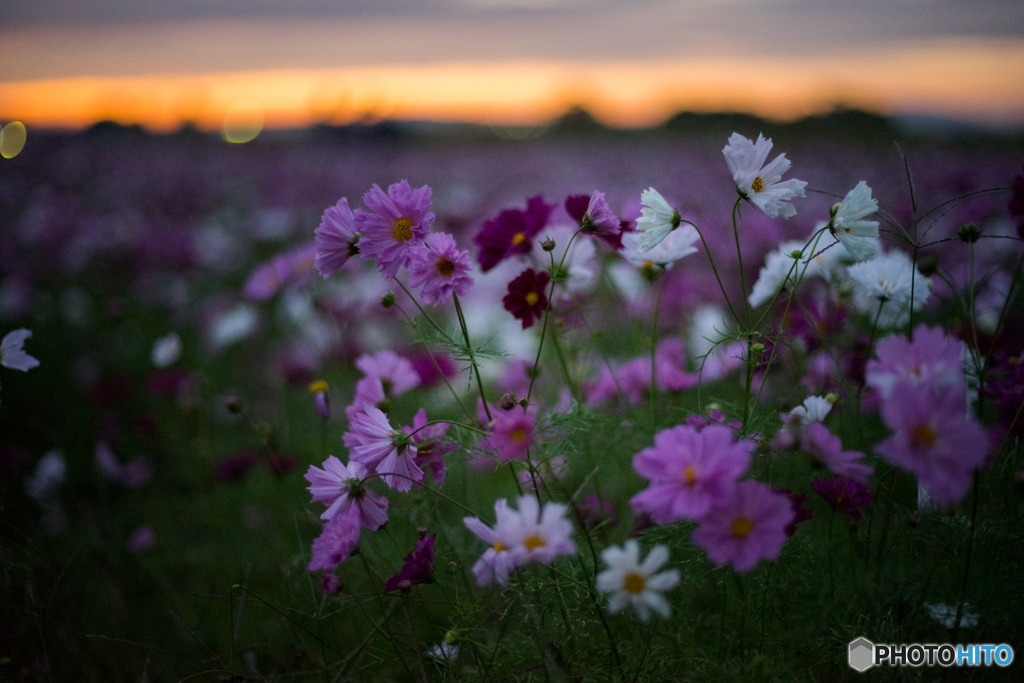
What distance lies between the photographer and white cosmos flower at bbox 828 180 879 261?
75 cm

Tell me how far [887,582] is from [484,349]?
762 millimetres

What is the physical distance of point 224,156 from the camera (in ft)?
22.3

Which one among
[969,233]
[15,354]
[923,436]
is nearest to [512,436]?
[923,436]

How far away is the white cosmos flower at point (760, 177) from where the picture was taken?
758 millimetres

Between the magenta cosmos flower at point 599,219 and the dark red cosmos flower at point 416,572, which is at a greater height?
the magenta cosmos flower at point 599,219

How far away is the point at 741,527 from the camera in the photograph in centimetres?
58

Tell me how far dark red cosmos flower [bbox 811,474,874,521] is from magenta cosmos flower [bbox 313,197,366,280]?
2.49 feet

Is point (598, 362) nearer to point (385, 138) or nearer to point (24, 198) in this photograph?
point (24, 198)

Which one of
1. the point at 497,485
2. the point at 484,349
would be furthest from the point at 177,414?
the point at 484,349

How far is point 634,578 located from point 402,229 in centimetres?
52

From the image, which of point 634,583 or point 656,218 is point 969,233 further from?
point 634,583

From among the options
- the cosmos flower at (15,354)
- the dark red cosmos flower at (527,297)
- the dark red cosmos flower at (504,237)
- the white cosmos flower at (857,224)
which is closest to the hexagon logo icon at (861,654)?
the white cosmos flower at (857,224)

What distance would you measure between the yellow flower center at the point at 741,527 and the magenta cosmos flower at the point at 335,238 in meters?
0.60

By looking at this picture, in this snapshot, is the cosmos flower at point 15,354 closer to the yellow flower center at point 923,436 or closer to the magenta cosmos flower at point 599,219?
the magenta cosmos flower at point 599,219
